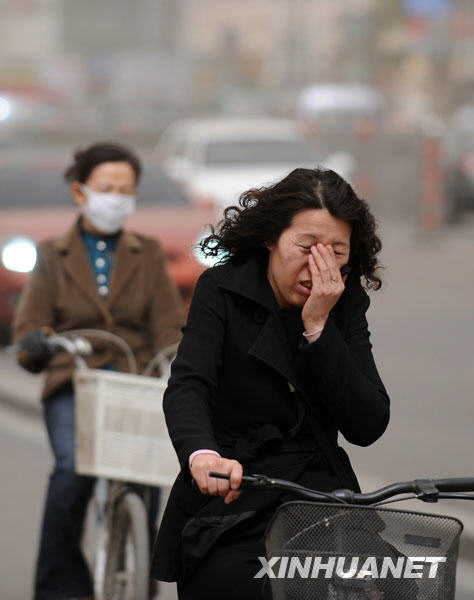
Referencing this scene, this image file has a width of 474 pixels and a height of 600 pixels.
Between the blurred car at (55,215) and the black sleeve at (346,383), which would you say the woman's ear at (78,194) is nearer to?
the black sleeve at (346,383)

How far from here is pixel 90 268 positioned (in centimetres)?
556

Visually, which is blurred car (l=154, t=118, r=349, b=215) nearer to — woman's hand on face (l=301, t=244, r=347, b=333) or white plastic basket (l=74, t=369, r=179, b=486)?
white plastic basket (l=74, t=369, r=179, b=486)

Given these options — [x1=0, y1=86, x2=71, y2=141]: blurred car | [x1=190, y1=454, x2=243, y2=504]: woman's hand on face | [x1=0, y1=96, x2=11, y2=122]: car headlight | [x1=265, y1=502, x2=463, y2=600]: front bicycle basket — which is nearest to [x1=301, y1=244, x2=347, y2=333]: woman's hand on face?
[x1=190, y1=454, x2=243, y2=504]: woman's hand on face

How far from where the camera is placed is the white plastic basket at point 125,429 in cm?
489

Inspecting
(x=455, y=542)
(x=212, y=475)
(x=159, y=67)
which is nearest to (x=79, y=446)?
(x=212, y=475)

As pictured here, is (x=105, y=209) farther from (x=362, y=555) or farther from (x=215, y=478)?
(x=362, y=555)

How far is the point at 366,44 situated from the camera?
61062 mm

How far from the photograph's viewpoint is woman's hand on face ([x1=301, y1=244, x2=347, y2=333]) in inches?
130

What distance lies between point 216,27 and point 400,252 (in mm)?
65205

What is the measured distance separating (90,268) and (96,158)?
391 millimetres

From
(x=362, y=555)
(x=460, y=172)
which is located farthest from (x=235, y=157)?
(x=362, y=555)

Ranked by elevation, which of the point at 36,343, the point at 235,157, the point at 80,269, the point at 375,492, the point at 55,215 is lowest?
the point at 375,492

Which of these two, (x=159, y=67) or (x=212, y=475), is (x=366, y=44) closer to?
(x=159, y=67)

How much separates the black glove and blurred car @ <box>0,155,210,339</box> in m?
7.37
